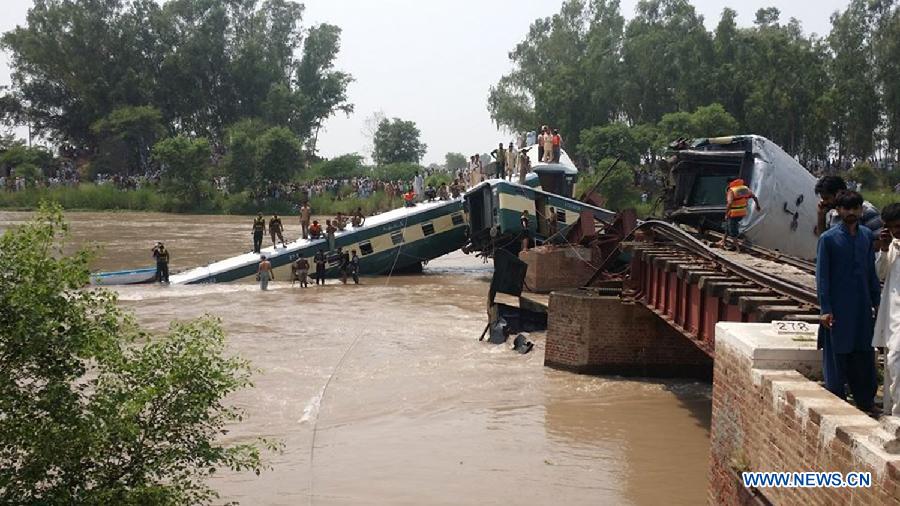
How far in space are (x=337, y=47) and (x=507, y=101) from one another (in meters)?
31.1

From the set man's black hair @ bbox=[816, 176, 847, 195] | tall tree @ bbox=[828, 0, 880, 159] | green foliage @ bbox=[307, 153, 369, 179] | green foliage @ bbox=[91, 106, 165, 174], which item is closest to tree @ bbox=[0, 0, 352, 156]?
green foliage @ bbox=[91, 106, 165, 174]

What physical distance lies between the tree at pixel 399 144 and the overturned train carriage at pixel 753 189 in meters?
92.7

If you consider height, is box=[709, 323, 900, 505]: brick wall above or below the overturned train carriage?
below

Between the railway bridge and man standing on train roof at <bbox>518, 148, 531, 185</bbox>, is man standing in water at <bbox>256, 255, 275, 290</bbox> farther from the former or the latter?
the railway bridge

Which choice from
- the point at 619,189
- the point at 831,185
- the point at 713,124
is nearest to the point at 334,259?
the point at 831,185

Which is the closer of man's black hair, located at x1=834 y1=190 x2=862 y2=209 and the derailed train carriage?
man's black hair, located at x1=834 y1=190 x2=862 y2=209

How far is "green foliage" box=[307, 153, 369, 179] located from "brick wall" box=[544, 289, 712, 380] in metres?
68.6

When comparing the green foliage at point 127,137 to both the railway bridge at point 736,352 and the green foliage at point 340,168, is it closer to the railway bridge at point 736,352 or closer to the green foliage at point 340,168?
the green foliage at point 340,168

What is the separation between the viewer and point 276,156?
252 feet

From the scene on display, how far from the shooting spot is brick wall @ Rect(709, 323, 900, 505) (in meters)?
5.82

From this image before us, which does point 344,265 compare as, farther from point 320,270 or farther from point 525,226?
point 525,226

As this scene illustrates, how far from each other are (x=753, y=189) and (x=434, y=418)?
8.34 m

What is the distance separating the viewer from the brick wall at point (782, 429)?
5820 mm

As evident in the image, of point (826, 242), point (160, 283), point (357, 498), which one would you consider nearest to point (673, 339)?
point (357, 498)
